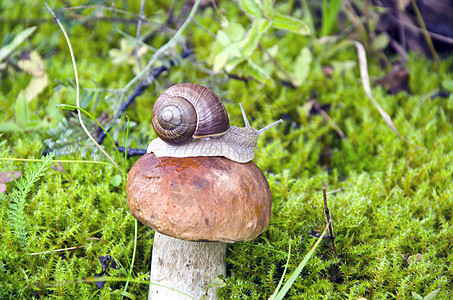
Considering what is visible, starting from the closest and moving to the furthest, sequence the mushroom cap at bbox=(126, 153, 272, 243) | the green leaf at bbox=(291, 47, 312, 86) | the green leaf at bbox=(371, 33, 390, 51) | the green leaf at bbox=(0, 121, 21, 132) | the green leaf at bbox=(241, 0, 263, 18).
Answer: the mushroom cap at bbox=(126, 153, 272, 243) < the green leaf at bbox=(0, 121, 21, 132) < the green leaf at bbox=(241, 0, 263, 18) < the green leaf at bbox=(291, 47, 312, 86) < the green leaf at bbox=(371, 33, 390, 51)

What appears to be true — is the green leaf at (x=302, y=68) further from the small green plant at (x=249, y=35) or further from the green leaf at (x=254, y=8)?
the green leaf at (x=254, y=8)

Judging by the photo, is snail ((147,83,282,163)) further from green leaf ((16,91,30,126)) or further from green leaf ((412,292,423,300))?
green leaf ((16,91,30,126))

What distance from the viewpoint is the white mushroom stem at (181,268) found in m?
1.50

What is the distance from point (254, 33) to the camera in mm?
2277

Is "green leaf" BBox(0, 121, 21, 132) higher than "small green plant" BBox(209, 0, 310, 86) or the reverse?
the reverse

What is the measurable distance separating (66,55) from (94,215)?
1.87 meters

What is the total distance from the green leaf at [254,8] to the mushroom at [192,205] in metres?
1.15

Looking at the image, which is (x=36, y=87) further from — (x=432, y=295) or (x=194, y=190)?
(x=432, y=295)

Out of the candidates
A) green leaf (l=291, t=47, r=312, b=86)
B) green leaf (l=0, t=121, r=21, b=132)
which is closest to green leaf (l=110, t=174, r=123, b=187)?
green leaf (l=0, t=121, r=21, b=132)

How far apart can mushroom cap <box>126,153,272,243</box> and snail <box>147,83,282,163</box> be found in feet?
0.12

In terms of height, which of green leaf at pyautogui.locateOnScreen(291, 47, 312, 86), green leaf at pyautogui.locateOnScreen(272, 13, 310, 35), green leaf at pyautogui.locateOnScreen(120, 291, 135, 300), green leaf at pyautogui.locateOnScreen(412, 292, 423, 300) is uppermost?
green leaf at pyautogui.locateOnScreen(272, 13, 310, 35)

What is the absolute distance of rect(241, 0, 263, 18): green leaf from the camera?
7.06ft

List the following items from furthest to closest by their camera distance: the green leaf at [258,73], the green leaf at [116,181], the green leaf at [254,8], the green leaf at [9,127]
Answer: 1. the green leaf at [258,73]
2. the green leaf at [254,8]
3. the green leaf at [9,127]
4. the green leaf at [116,181]

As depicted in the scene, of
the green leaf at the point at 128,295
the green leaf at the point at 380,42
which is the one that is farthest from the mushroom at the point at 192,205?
the green leaf at the point at 380,42
